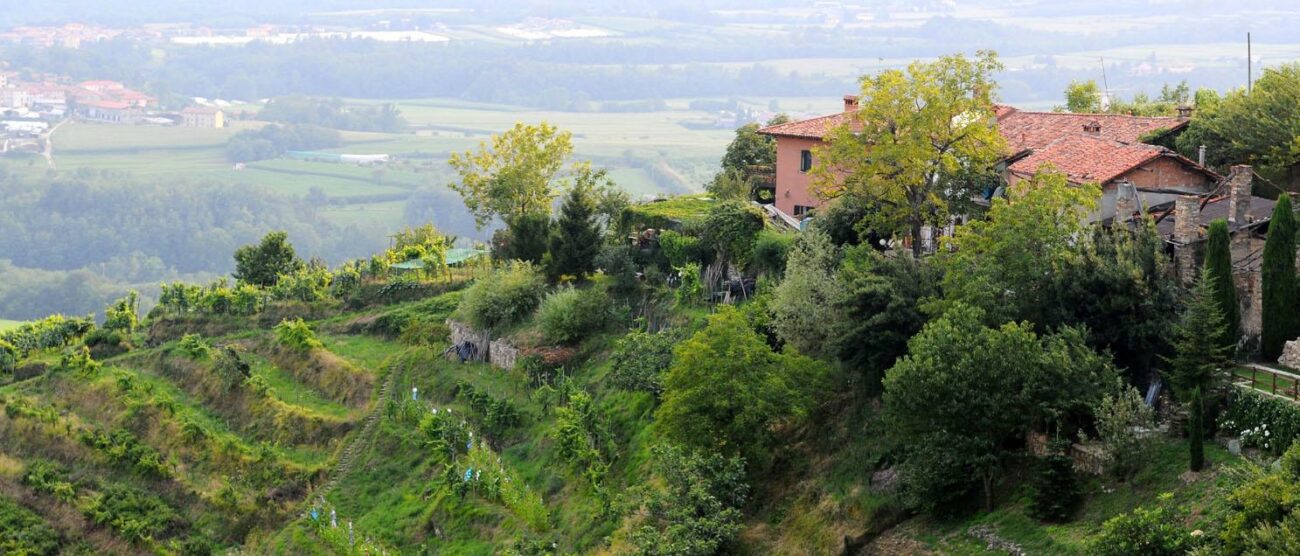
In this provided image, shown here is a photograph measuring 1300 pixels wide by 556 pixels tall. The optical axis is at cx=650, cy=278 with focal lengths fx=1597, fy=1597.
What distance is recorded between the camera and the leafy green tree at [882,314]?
31922 mm

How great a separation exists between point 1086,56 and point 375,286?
145 meters

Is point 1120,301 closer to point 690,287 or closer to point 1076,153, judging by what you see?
point 1076,153

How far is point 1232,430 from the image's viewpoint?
1073 inches

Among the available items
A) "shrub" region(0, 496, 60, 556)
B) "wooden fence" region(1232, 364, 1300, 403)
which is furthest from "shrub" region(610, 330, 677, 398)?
"shrub" region(0, 496, 60, 556)

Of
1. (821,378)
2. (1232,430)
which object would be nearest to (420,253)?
(821,378)

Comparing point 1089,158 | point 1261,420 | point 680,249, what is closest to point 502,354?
point 680,249

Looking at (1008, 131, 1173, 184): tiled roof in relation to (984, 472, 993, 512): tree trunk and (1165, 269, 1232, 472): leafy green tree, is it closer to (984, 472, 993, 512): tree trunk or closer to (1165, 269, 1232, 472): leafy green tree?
(1165, 269, 1232, 472): leafy green tree

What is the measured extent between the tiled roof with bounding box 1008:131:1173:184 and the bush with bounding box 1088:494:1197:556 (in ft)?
47.4

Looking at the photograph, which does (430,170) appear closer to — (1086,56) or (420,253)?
(1086,56)

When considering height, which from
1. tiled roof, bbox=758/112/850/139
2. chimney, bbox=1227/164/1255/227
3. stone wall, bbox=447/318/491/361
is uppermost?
tiled roof, bbox=758/112/850/139

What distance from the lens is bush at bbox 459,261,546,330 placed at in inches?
1805

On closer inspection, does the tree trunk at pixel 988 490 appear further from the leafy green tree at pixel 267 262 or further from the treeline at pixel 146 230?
the treeline at pixel 146 230

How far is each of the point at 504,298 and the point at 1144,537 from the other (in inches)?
1005

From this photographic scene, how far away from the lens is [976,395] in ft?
90.9
